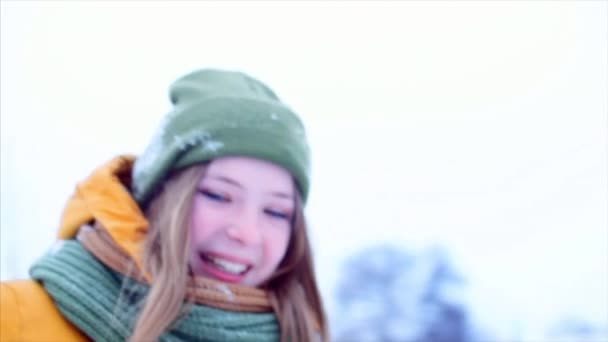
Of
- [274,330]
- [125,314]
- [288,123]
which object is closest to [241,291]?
[274,330]

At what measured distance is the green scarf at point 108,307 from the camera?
1212mm

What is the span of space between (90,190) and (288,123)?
325 millimetres

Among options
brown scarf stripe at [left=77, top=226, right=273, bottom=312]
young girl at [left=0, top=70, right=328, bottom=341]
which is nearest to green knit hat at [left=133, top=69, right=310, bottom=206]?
young girl at [left=0, top=70, right=328, bottom=341]

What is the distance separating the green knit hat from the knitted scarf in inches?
6.3

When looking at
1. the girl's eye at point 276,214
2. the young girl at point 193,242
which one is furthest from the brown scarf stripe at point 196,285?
the girl's eye at point 276,214

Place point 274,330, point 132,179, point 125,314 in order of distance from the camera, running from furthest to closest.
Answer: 1. point 132,179
2. point 274,330
3. point 125,314

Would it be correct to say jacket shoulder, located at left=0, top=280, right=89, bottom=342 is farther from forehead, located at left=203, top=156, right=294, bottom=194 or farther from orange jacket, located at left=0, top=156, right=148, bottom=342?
forehead, located at left=203, top=156, right=294, bottom=194

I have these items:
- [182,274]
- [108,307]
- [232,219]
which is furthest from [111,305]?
[232,219]

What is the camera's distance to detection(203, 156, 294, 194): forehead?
1.33 metres

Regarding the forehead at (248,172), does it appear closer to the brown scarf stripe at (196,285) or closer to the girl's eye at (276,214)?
the girl's eye at (276,214)

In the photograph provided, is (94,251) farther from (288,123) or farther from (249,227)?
(288,123)

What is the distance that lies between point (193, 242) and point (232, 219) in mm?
67

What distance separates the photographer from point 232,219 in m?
1.33

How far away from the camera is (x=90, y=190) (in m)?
1.35
